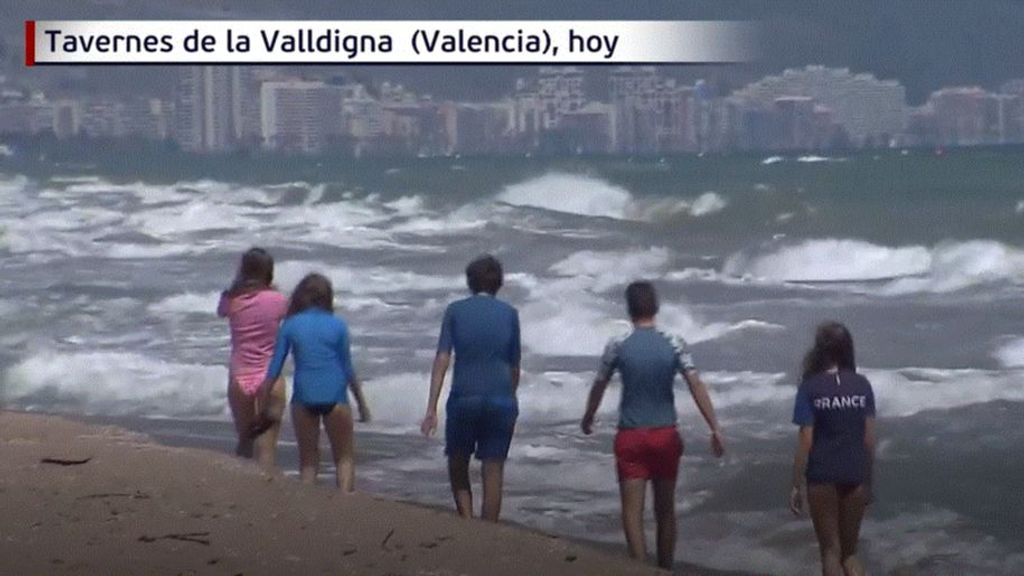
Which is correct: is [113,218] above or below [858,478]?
above

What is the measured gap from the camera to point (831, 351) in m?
7.34

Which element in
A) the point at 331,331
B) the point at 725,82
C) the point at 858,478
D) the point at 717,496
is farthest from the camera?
the point at 725,82

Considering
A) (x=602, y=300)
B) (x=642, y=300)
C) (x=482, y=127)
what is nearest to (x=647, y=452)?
(x=642, y=300)

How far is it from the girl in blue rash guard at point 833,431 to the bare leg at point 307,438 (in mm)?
2257

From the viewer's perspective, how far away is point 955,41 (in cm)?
2170

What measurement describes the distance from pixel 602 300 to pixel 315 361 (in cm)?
1137

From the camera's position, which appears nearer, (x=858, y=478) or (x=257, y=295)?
(x=858, y=478)

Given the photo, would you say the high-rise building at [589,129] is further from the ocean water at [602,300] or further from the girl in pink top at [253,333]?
the girl in pink top at [253,333]

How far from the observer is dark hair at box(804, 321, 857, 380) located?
287 inches

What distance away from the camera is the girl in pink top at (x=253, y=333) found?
28.6 feet

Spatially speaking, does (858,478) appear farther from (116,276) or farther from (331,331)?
(116,276)

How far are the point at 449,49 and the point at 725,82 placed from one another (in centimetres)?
884

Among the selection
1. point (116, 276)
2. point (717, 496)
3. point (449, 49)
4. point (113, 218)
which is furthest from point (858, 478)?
point (113, 218)

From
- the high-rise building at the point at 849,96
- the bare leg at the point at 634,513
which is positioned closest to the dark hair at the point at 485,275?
the bare leg at the point at 634,513
